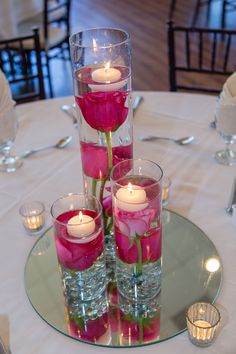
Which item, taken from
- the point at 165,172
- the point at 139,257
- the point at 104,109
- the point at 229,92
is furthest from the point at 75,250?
the point at 229,92

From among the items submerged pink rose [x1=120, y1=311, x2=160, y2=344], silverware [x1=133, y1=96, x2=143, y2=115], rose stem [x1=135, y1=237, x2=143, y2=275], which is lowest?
submerged pink rose [x1=120, y1=311, x2=160, y2=344]

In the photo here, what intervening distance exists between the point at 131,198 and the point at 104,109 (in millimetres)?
156

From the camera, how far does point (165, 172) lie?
48.2 inches

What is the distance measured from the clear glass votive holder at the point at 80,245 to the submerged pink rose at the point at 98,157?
5 cm

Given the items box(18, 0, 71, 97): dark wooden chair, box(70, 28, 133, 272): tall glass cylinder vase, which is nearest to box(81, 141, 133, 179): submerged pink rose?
box(70, 28, 133, 272): tall glass cylinder vase

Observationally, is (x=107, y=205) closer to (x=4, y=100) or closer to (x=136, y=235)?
(x=136, y=235)

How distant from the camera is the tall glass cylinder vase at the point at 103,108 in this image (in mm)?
810

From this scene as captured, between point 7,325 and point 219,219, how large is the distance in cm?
50

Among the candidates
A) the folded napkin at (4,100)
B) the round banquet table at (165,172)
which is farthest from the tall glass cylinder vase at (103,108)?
the folded napkin at (4,100)

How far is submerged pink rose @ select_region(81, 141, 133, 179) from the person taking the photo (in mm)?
870

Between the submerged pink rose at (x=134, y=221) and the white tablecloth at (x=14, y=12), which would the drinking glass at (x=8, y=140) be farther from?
the white tablecloth at (x=14, y=12)

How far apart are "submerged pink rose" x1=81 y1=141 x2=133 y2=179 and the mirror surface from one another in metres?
0.22

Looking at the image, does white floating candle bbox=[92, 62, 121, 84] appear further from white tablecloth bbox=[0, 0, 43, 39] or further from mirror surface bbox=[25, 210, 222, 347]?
white tablecloth bbox=[0, 0, 43, 39]

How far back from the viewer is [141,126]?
1.40 meters
